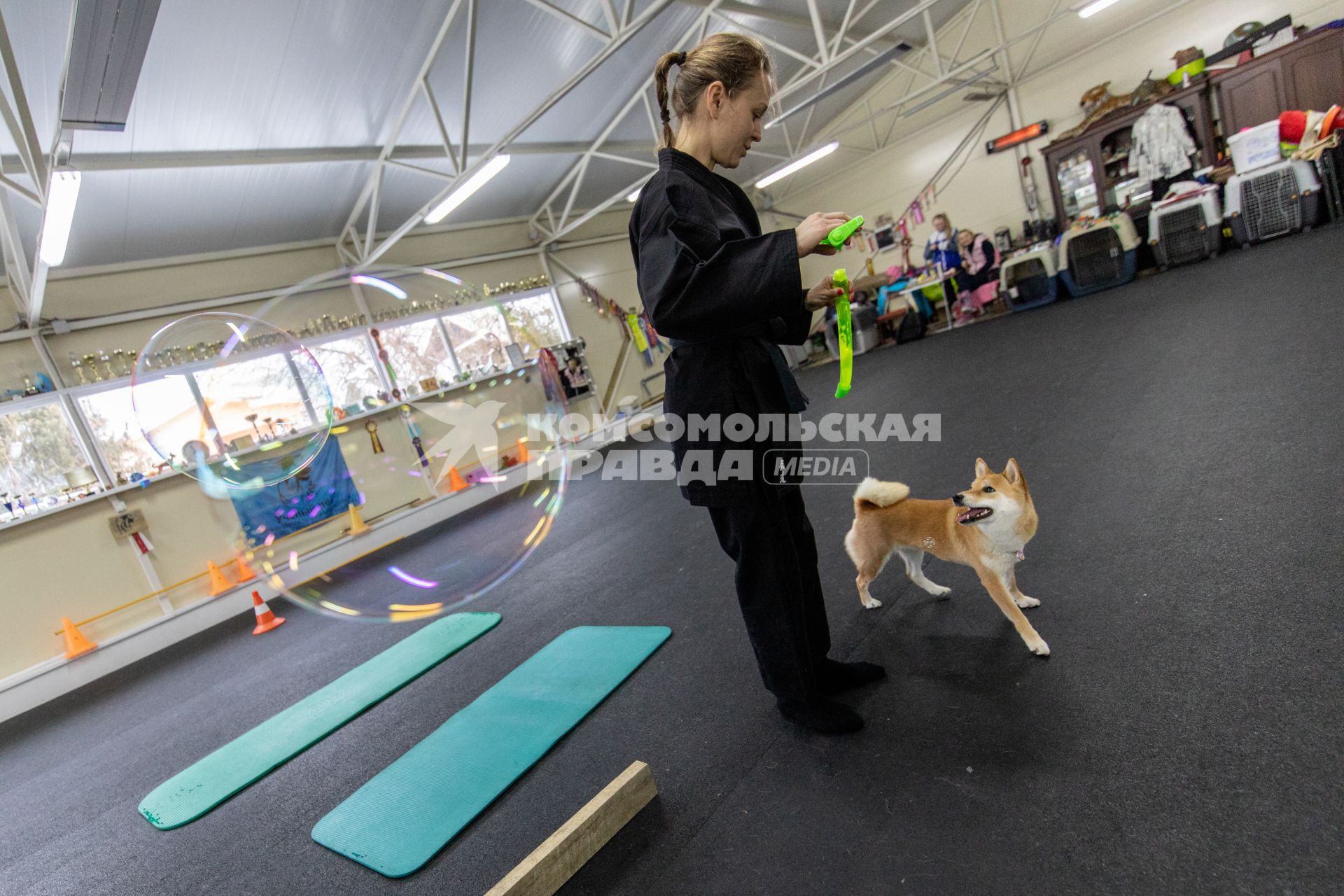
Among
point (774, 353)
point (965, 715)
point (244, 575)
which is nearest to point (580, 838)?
point (965, 715)

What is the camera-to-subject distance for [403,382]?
27.9ft

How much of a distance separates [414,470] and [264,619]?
395 cm

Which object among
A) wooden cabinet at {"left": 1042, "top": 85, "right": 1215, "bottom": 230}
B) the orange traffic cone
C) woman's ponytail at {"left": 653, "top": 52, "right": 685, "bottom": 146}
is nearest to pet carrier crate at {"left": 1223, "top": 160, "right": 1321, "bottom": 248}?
wooden cabinet at {"left": 1042, "top": 85, "right": 1215, "bottom": 230}

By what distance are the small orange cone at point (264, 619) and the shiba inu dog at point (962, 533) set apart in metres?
5.30

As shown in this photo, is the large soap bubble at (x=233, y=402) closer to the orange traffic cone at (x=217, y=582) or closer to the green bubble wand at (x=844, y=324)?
the green bubble wand at (x=844, y=324)

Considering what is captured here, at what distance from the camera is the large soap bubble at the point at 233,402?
2.34 m

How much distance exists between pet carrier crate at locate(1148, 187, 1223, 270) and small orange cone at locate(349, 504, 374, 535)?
1029 cm

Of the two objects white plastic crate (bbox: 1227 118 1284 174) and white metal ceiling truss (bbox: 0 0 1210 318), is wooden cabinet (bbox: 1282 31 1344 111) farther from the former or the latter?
white metal ceiling truss (bbox: 0 0 1210 318)

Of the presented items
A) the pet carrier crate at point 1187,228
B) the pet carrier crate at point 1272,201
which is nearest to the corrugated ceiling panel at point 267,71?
the pet carrier crate at point 1187,228

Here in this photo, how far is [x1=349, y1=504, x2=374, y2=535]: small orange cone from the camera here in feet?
21.0

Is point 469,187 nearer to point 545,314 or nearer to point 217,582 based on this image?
point 545,314

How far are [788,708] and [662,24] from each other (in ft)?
25.2

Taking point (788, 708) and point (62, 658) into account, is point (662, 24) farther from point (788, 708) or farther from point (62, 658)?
point (62, 658)

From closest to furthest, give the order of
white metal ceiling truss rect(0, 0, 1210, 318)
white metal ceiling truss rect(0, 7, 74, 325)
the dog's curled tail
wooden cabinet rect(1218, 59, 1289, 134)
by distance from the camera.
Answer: the dog's curled tail < white metal ceiling truss rect(0, 7, 74, 325) < white metal ceiling truss rect(0, 0, 1210, 318) < wooden cabinet rect(1218, 59, 1289, 134)
